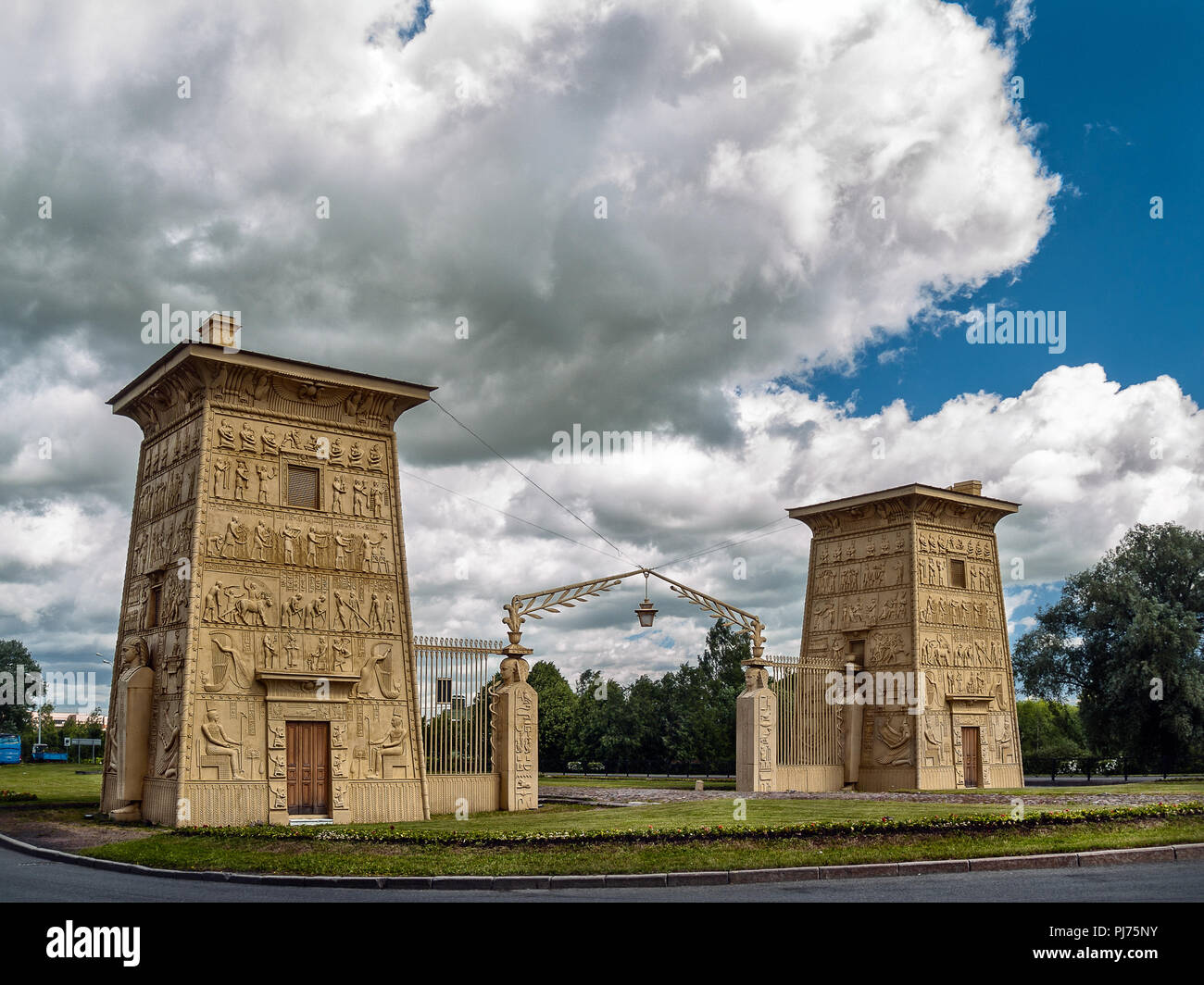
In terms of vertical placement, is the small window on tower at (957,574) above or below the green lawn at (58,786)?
above

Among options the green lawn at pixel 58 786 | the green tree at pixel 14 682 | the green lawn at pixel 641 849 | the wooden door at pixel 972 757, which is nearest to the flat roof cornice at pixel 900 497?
the wooden door at pixel 972 757

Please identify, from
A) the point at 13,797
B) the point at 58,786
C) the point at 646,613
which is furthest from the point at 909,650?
the point at 58,786

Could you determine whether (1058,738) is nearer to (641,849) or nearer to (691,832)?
(691,832)

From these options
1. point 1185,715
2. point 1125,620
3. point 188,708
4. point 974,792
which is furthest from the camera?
point 1125,620

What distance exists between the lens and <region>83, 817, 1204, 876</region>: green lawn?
13.7 metres

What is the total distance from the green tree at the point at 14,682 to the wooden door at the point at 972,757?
65460 mm

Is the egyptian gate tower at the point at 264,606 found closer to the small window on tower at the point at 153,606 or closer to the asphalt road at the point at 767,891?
the small window on tower at the point at 153,606

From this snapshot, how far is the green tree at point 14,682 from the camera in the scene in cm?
8512

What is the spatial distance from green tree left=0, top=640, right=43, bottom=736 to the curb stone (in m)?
70.7

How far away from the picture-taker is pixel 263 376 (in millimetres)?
22047
